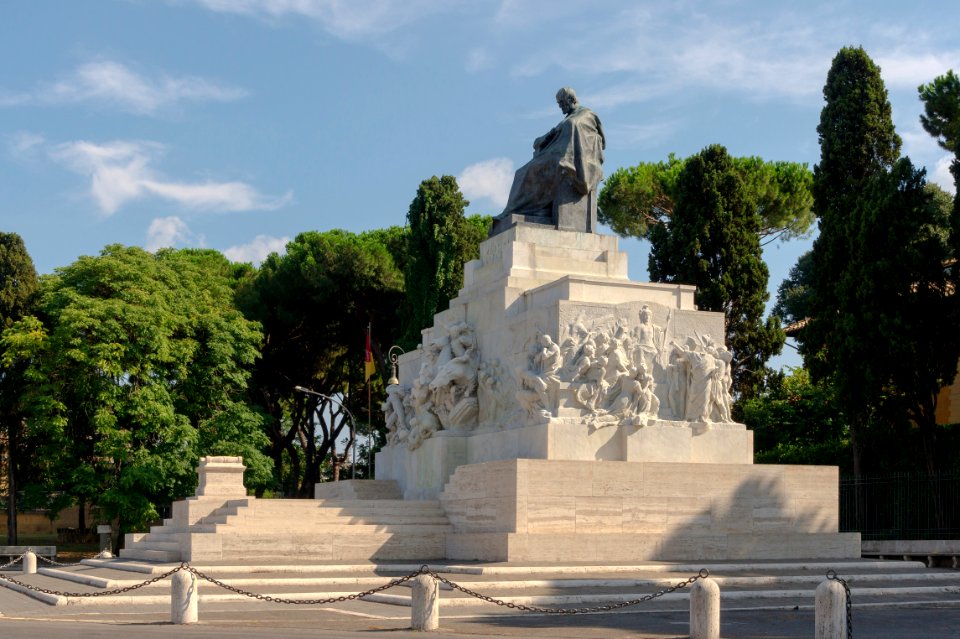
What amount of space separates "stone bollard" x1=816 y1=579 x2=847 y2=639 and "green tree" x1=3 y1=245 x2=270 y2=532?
24.6 meters

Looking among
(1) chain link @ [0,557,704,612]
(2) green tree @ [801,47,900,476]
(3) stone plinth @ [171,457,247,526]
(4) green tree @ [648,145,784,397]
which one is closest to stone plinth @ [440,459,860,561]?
(1) chain link @ [0,557,704,612]

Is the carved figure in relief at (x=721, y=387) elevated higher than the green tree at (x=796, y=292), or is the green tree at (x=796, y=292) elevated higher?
the green tree at (x=796, y=292)

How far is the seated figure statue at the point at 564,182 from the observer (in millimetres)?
26531

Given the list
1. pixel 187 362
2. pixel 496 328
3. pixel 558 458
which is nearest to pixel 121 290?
pixel 187 362

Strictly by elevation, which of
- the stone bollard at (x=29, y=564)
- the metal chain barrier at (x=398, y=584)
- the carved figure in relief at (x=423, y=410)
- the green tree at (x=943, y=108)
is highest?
the green tree at (x=943, y=108)

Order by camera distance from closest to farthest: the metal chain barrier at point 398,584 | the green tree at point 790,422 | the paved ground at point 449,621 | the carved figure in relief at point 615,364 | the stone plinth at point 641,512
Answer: the paved ground at point 449,621 → the metal chain barrier at point 398,584 → the stone plinth at point 641,512 → the carved figure in relief at point 615,364 → the green tree at point 790,422

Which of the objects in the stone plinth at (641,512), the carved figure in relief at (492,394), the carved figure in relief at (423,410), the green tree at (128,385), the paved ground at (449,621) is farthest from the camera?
the green tree at (128,385)

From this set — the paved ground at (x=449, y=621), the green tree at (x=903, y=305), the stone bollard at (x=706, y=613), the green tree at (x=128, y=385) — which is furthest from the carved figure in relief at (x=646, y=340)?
the green tree at (x=128, y=385)

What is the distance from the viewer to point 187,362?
120 feet

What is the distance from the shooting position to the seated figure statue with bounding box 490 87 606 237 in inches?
1045

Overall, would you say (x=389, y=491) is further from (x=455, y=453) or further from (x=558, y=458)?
(x=558, y=458)

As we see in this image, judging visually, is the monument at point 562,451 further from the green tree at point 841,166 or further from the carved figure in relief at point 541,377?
the green tree at point 841,166

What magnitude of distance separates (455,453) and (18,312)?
65.0ft

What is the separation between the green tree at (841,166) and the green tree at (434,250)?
12419mm
